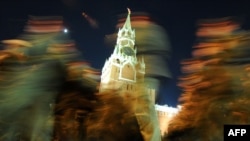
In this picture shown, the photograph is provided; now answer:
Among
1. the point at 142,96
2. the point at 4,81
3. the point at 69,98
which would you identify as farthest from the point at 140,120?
the point at 4,81

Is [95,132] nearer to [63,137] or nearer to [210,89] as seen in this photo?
[63,137]

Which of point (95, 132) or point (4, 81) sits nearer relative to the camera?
point (4, 81)

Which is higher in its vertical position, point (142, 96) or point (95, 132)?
point (142, 96)

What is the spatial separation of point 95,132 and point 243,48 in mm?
3735

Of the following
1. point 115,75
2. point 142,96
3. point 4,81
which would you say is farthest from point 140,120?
point 115,75

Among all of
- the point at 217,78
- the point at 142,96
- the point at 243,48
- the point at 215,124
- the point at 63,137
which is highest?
the point at 243,48

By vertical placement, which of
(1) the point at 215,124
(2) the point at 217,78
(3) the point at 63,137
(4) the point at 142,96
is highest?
(2) the point at 217,78

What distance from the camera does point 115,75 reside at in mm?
20016

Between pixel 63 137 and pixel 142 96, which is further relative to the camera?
pixel 63 137

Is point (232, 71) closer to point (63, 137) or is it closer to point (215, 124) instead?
point (215, 124)

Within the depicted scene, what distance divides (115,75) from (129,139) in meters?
12.9

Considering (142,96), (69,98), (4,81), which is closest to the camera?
(142,96)

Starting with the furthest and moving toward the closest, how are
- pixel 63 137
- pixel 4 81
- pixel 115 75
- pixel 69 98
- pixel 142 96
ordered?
pixel 115 75, pixel 63 137, pixel 69 98, pixel 4 81, pixel 142 96

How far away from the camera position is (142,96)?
4824 millimetres
